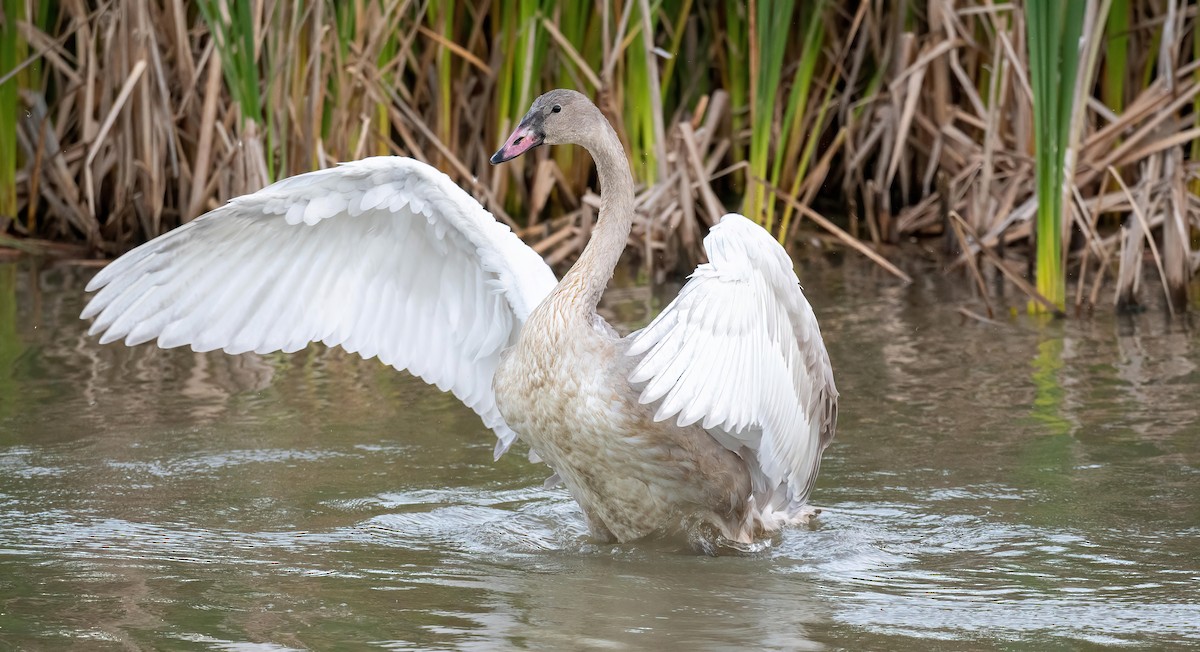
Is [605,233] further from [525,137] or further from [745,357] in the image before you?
→ [745,357]

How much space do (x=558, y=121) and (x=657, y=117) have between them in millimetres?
3498

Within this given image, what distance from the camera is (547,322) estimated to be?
14.8 feet

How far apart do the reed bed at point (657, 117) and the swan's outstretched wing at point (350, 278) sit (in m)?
2.43

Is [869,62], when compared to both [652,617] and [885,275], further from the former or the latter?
[652,617]

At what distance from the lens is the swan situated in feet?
13.4

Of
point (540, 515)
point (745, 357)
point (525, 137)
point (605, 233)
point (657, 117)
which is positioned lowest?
point (540, 515)

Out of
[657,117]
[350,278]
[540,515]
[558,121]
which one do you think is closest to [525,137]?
[558,121]

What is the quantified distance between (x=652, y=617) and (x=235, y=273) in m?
2.06

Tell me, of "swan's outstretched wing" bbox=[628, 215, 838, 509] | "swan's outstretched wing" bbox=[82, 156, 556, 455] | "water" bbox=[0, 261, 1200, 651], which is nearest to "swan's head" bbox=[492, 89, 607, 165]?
"swan's outstretched wing" bbox=[82, 156, 556, 455]

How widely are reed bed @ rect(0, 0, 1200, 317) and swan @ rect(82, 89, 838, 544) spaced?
2463 millimetres

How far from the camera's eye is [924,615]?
3.79 metres

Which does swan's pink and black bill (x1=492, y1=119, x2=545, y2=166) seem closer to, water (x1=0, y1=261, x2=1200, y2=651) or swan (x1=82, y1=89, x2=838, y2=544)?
swan (x1=82, y1=89, x2=838, y2=544)

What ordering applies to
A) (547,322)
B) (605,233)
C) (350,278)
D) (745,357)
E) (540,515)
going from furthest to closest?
(350,278), (540,515), (605,233), (547,322), (745,357)

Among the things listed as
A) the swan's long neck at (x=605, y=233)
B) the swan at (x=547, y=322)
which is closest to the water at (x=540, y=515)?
the swan at (x=547, y=322)
